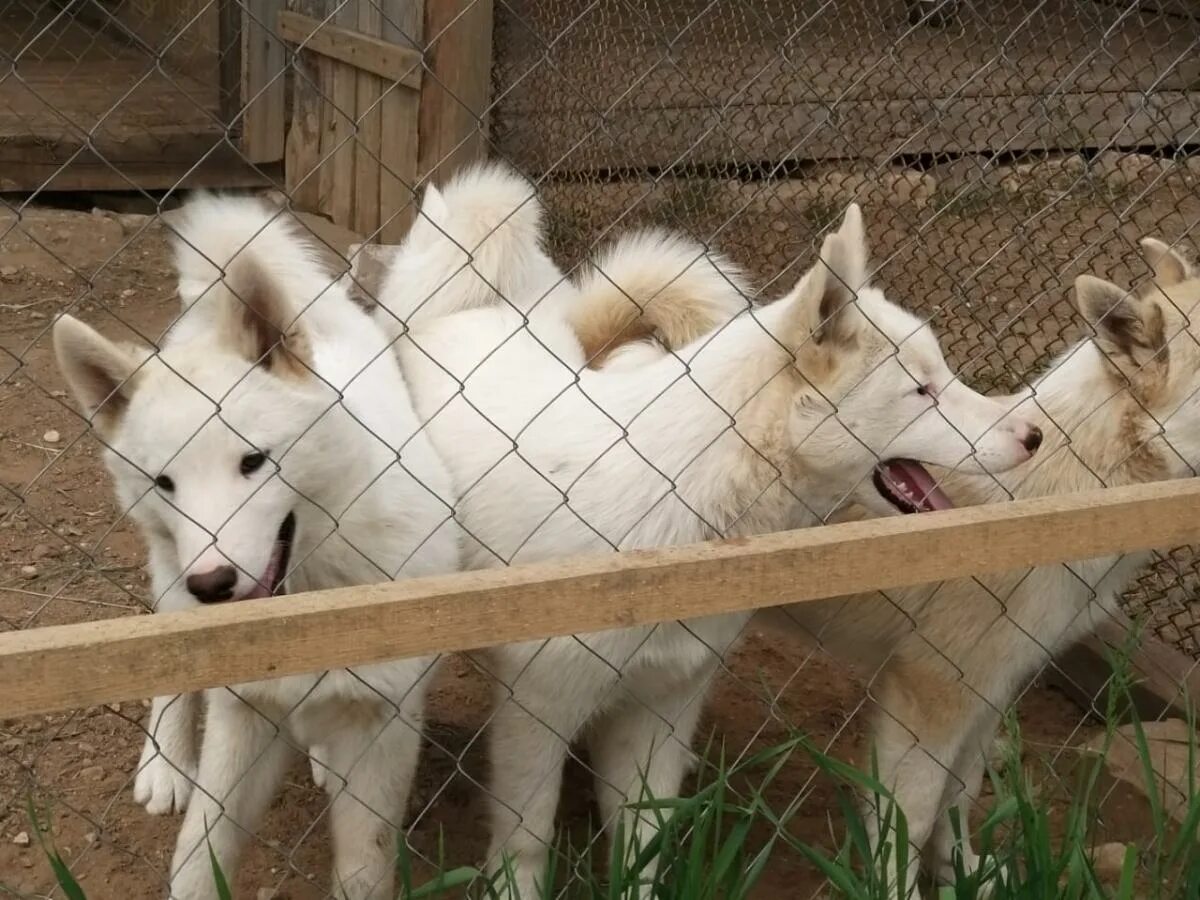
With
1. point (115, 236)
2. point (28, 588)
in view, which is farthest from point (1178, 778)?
point (115, 236)

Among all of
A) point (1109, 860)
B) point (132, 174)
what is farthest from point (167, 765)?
point (132, 174)

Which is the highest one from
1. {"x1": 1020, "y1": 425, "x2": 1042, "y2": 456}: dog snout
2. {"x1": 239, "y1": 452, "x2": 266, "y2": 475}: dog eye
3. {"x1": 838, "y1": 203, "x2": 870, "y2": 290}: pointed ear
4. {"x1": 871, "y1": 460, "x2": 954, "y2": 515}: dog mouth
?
{"x1": 838, "y1": 203, "x2": 870, "y2": 290}: pointed ear

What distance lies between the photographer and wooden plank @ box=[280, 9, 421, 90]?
17.7 feet

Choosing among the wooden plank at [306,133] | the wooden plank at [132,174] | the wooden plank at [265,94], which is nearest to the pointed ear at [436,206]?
the wooden plank at [306,133]

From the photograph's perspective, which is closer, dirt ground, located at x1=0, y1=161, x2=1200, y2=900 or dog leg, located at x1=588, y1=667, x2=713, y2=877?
dog leg, located at x1=588, y1=667, x2=713, y2=877

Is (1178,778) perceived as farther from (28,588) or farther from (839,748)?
(28,588)

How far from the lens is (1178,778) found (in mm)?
2867

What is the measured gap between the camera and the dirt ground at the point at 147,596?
282 centimetres

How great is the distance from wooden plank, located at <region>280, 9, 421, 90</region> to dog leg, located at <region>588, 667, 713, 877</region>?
3.27 m

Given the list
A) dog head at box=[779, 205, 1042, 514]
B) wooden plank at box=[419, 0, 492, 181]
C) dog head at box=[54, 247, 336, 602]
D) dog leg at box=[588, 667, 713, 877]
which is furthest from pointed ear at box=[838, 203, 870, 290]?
wooden plank at box=[419, 0, 492, 181]

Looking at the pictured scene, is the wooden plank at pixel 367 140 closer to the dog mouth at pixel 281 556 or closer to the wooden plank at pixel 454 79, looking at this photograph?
the wooden plank at pixel 454 79

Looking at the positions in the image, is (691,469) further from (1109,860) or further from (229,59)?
(229,59)

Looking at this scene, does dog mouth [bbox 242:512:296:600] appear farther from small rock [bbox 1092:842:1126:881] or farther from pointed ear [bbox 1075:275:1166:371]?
pointed ear [bbox 1075:275:1166:371]

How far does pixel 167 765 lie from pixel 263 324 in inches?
48.8
